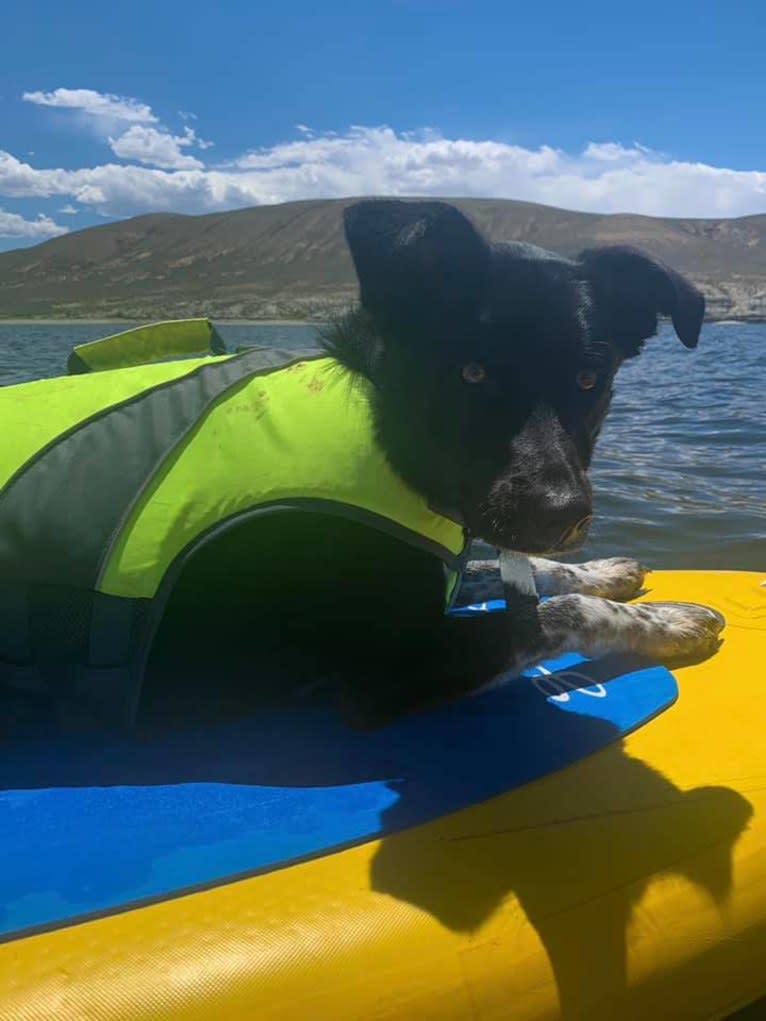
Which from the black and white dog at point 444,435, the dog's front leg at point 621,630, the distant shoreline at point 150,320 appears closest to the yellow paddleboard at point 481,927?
the black and white dog at point 444,435

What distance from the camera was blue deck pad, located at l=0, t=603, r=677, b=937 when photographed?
2408 mm

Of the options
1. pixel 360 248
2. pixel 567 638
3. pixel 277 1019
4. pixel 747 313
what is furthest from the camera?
pixel 747 313

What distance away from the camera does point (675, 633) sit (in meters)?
3.92

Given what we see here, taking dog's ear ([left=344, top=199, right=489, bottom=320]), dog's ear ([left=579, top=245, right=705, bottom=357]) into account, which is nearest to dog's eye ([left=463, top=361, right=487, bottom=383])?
dog's ear ([left=344, top=199, right=489, bottom=320])

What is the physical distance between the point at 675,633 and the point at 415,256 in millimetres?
2077

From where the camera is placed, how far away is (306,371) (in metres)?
3.11

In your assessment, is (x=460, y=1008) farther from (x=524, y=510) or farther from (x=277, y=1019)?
(x=524, y=510)

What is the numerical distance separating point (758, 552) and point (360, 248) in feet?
20.2

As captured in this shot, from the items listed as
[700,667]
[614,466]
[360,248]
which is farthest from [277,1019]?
[614,466]

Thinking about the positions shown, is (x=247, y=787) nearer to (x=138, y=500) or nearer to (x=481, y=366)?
(x=138, y=500)

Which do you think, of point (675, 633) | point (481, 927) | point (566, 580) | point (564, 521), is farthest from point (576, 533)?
point (566, 580)

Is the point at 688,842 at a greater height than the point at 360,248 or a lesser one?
lesser

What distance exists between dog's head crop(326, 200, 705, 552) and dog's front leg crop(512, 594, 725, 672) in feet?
2.56

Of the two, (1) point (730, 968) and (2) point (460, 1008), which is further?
(1) point (730, 968)
